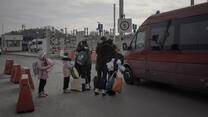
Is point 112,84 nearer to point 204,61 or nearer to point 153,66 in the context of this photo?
point 153,66

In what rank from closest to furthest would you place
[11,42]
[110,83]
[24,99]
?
[24,99] < [110,83] < [11,42]

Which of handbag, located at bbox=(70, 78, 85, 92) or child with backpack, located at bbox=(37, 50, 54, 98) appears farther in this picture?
handbag, located at bbox=(70, 78, 85, 92)

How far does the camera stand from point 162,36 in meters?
5.95

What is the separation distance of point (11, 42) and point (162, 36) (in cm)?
4605

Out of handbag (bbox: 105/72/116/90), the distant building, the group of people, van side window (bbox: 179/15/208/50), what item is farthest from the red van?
the distant building

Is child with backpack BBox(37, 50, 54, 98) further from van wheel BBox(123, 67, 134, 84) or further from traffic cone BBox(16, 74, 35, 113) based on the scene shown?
van wheel BBox(123, 67, 134, 84)

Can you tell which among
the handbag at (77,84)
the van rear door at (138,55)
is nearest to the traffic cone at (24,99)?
the handbag at (77,84)

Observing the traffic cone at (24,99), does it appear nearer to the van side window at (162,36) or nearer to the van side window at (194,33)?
the van side window at (162,36)

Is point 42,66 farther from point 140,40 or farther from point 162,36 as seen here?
point 162,36

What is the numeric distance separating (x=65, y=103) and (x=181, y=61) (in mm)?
3446

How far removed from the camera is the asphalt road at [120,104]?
433 centimetres

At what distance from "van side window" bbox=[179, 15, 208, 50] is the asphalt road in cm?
154

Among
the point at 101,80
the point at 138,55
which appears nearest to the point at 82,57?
the point at 101,80

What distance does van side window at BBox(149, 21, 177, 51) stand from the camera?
562 centimetres
